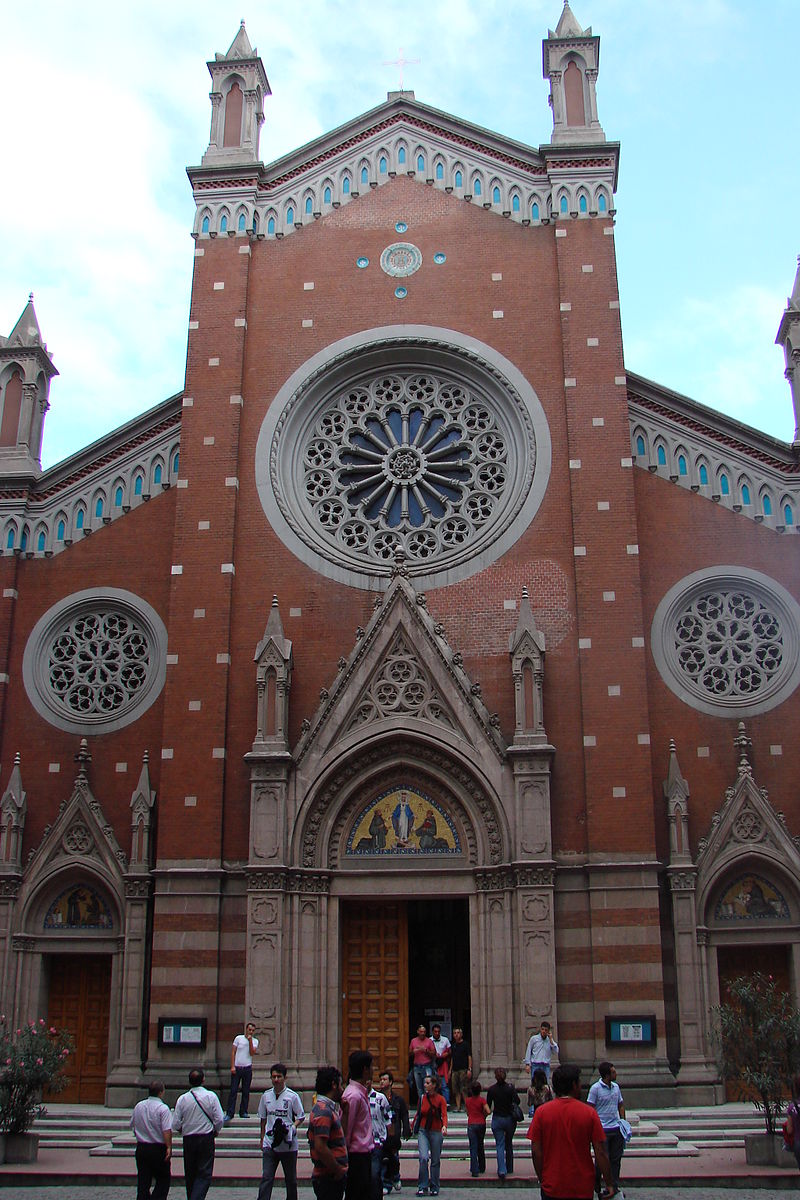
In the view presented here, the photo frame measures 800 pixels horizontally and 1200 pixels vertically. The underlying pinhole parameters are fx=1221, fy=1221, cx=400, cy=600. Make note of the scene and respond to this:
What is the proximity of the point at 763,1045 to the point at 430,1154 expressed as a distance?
17.8ft

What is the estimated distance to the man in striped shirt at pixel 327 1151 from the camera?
1000cm

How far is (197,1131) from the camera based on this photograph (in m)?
12.5

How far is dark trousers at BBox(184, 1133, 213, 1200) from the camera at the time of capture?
12438 mm

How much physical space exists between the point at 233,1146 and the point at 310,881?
546 centimetres

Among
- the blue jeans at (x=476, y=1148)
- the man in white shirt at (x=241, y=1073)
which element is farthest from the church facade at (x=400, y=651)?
the blue jeans at (x=476, y=1148)

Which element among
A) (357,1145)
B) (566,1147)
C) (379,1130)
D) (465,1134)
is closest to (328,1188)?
(357,1145)

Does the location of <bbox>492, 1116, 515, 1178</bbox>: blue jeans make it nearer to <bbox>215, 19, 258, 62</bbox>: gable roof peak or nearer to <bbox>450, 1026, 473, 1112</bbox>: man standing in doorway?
<bbox>450, 1026, 473, 1112</bbox>: man standing in doorway

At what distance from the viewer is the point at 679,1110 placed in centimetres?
2114

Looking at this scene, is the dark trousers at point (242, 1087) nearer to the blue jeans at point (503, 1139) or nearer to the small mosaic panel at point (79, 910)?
the small mosaic panel at point (79, 910)

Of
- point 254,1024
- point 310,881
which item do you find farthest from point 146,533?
point 254,1024

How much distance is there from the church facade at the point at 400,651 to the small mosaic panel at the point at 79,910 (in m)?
0.05

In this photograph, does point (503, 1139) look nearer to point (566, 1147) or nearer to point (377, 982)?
point (377, 982)

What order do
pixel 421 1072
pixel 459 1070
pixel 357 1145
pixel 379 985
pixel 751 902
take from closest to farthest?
pixel 357 1145, pixel 421 1072, pixel 459 1070, pixel 751 902, pixel 379 985

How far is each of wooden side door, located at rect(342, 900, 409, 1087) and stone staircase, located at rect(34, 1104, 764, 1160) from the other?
7.69ft
